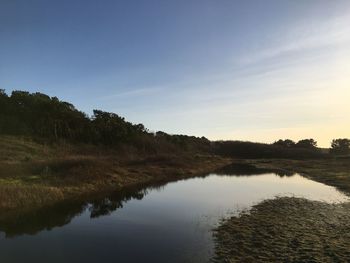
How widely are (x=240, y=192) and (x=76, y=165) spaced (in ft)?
74.2

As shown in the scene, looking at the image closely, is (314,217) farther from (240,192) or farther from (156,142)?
(156,142)

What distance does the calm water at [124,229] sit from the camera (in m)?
20.5

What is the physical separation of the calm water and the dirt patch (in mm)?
1469

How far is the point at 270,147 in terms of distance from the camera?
197000 mm

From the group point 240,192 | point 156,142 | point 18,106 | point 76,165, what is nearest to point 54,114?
point 18,106

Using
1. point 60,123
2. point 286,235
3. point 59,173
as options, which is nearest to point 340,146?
point 60,123

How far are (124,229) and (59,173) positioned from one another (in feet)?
76.0

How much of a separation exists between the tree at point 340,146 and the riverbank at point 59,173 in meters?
109

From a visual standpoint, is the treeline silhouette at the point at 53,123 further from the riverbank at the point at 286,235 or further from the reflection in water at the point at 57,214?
the riverbank at the point at 286,235

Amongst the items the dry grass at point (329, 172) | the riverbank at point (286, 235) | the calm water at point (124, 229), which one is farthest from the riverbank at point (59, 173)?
the dry grass at point (329, 172)

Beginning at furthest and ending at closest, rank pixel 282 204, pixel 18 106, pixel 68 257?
pixel 18 106 → pixel 282 204 → pixel 68 257

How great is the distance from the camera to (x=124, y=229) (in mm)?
27297

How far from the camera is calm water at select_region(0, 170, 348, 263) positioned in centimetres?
2050

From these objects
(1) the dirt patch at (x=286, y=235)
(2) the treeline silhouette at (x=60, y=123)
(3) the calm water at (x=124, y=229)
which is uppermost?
(2) the treeline silhouette at (x=60, y=123)
